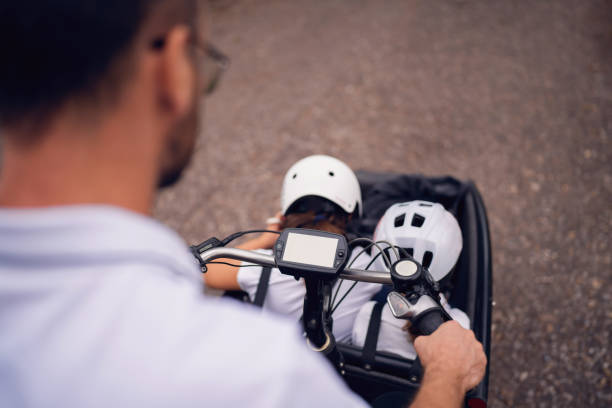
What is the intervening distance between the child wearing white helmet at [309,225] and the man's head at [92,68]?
54.4 inches

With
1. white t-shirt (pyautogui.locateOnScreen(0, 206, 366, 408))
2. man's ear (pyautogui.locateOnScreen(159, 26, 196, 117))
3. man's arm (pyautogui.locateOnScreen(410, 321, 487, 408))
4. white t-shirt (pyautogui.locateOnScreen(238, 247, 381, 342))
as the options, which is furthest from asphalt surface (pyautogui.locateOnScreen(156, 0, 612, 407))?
man's ear (pyautogui.locateOnScreen(159, 26, 196, 117))

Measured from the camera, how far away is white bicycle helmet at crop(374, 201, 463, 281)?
2.01 meters

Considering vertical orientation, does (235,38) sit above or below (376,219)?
above

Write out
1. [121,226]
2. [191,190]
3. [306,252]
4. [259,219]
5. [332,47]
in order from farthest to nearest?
[332,47], [191,190], [259,219], [306,252], [121,226]

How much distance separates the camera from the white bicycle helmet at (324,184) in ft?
7.36

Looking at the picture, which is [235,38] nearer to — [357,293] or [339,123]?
[339,123]

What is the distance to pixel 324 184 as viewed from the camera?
2.25 m

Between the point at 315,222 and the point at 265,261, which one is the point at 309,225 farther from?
the point at 265,261

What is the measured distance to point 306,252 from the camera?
141 cm

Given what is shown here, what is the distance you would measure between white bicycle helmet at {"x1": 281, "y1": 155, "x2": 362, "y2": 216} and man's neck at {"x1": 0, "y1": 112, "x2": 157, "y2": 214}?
1.56m

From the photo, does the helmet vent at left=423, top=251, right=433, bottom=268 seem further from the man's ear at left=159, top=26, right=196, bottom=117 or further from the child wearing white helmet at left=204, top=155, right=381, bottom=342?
the man's ear at left=159, top=26, right=196, bottom=117

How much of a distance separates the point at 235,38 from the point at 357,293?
16.4ft

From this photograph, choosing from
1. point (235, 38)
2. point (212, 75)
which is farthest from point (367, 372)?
point (235, 38)

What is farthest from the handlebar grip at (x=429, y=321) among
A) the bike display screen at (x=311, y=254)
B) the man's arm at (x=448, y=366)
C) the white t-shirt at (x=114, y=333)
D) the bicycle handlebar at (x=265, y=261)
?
the white t-shirt at (x=114, y=333)
